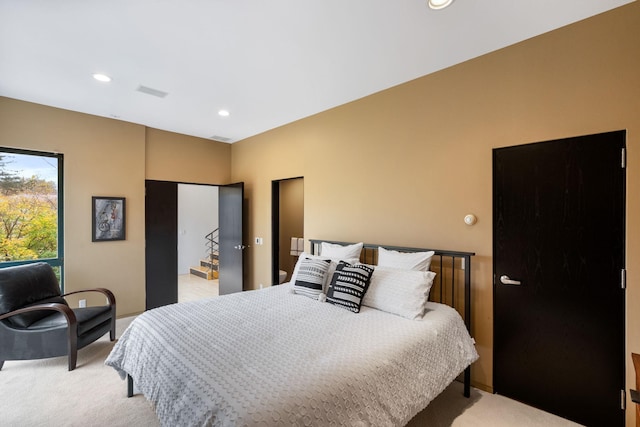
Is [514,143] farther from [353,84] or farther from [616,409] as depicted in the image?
[616,409]

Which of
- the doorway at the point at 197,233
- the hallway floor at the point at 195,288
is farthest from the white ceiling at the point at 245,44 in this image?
the doorway at the point at 197,233

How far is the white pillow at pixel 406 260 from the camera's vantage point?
2.62 meters

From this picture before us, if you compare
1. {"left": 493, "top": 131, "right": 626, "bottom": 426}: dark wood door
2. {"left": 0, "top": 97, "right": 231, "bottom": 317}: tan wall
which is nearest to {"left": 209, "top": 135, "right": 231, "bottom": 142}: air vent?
{"left": 0, "top": 97, "right": 231, "bottom": 317}: tan wall

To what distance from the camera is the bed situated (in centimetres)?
134

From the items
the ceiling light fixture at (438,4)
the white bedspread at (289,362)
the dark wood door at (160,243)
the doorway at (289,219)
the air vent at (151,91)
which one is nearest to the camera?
the white bedspread at (289,362)

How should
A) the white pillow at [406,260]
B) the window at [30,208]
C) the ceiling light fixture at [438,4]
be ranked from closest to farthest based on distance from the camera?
the ceiling light fixture at [438,4] → the white pillow at [406,260] → the window at [30,208]

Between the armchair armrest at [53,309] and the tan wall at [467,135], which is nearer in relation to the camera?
the tan wall at [467,135]

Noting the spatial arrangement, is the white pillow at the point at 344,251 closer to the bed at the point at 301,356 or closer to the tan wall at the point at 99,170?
the bed at the point at 301,356

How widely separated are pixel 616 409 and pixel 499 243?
128cm

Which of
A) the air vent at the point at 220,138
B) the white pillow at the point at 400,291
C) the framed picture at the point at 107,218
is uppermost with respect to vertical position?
the air vent at the point at 220,138

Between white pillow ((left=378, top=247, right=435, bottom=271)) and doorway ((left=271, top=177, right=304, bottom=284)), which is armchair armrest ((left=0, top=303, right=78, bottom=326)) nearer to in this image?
white pillow ((left=378, top=247, right=435, bottom=271))

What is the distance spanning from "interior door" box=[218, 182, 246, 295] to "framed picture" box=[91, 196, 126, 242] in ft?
5.16

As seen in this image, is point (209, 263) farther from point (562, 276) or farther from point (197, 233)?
point (562, 276)

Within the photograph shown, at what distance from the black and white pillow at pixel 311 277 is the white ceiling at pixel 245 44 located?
187 centimetres
